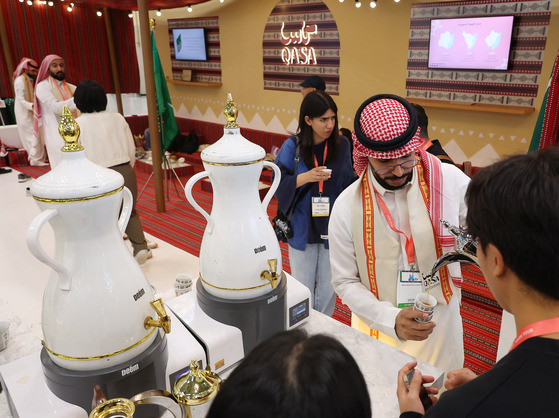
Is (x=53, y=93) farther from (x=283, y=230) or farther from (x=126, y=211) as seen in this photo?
(x=126, y=211)

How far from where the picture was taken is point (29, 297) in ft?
9.41

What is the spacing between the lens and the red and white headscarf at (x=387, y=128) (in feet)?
4.40

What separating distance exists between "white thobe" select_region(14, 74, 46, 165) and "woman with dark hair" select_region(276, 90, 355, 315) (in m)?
5.28

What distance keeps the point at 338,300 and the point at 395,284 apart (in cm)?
179

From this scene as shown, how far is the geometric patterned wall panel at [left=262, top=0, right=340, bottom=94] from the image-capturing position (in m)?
5.46

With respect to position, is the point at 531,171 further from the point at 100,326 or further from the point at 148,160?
the point at 148,160

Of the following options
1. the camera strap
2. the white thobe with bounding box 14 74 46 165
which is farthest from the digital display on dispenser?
the white thobe with bounding box 14 74 46 165

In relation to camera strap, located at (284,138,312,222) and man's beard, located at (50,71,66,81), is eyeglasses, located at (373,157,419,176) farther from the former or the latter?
man's beard, located at (50,71,66,81)

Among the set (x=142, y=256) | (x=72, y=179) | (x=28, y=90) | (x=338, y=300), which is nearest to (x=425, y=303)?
(x=72, y=179)

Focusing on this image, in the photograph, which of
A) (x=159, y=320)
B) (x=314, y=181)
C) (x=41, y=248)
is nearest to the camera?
(x=41, y=248)

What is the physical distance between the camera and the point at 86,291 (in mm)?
921

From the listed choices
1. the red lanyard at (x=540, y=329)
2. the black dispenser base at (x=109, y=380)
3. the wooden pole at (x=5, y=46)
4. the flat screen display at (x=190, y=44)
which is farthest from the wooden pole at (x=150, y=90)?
the wooden pole at (x=5, y=46)

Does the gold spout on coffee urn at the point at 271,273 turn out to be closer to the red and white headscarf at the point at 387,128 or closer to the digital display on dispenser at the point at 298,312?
the digital display on dispenser at the point at 298,312

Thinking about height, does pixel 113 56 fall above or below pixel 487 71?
above
